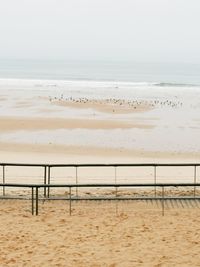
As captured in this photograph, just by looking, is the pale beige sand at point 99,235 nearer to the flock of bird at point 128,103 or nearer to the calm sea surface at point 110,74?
the flock of bird at point 128,103

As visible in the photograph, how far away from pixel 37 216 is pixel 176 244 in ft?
9.59

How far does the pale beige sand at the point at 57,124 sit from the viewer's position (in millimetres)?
25942

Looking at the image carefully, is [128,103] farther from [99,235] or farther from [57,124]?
[99,235]

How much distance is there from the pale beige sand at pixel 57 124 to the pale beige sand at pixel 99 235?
48.9 ft

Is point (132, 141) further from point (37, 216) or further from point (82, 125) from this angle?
point (37, 216)

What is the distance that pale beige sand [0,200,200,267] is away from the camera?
794 cm

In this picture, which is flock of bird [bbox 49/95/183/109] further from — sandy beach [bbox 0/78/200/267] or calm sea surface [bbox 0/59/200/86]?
calm sea surface [bbox 0/59/200/86]

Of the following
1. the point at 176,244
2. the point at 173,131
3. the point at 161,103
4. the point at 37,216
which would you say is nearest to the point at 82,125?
the point at 173,131

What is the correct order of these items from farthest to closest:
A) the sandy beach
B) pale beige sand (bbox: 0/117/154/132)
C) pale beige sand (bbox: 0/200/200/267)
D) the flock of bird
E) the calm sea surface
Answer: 1. the calm sea surface
2. the flock of bird
3. pale beige sand (bbox: 0/117/154/132)
4. the sandy beach
5. pale beige sand (bbox: 0/200/200/267)

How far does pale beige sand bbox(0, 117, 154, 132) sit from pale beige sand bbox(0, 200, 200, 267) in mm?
14901

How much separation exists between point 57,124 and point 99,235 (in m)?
18.2

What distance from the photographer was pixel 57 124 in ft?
88.6

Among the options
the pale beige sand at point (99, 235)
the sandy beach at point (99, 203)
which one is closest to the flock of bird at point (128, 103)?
the sandy beach at point (99, 203)

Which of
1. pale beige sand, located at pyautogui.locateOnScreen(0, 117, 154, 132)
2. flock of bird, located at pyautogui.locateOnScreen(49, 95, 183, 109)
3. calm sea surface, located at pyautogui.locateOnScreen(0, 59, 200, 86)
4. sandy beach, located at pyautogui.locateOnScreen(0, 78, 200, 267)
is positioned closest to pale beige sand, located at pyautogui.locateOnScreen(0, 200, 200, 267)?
sandy beach, located at pyautogui.locateOnScreen(0, 78, 200, 267)
